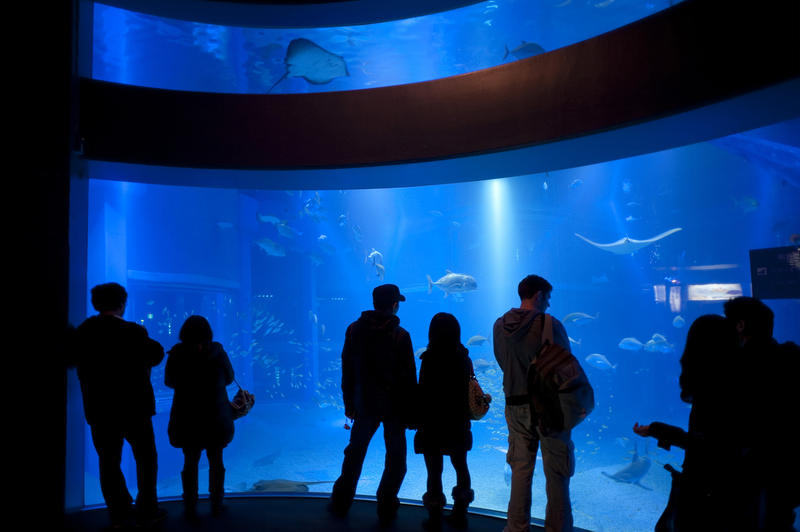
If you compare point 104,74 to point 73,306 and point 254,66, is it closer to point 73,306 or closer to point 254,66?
point 254,66

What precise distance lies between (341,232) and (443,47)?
3588 centimetres

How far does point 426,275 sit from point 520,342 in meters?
31.3

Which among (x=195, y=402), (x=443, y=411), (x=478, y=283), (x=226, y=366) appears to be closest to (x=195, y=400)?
(x=195, y=402)

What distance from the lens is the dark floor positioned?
11.7 feet

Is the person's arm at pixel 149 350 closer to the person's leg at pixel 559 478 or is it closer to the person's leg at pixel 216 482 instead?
the person's leg at pixel 216 482

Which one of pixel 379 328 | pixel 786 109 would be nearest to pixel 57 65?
pixel 379 328

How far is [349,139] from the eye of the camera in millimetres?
4480

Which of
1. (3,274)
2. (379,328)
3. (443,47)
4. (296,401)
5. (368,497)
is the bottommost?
(296,401)

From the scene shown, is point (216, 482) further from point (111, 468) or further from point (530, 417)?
point (530, 417)

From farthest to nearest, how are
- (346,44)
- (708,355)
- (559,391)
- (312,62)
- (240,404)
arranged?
(346,44) < (312,62) < (240,404) < (559,391) < (708,355)

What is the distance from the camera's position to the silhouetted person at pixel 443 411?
11.4 ft

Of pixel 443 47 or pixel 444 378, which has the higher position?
pixel 443 47

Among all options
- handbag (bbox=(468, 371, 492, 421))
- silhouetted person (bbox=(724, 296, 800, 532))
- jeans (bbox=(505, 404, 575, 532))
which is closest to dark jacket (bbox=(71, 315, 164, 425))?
handbag (bbox=(468, 371, 492, 421))

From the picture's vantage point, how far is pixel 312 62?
30.7 ft
